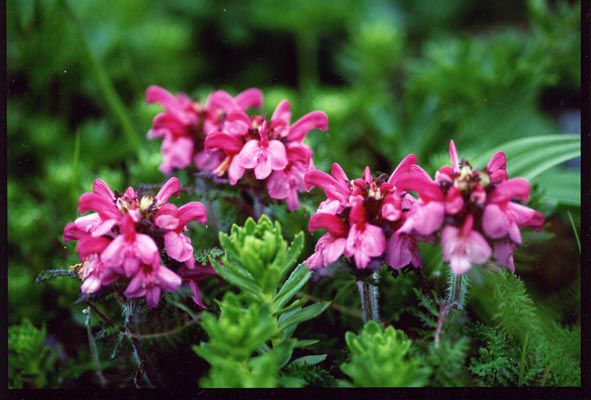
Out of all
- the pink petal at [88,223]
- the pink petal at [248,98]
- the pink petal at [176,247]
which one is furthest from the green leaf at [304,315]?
the pink petal at [248,98]

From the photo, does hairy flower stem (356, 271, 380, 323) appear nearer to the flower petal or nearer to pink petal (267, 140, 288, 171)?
pink petal (267, 140, 288, 171)

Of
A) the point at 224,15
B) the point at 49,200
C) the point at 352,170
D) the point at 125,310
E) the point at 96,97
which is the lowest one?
the point at 125,310

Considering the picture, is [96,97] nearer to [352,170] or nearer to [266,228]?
[352,170]

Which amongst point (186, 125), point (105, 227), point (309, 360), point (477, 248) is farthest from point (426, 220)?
point (186, 125)

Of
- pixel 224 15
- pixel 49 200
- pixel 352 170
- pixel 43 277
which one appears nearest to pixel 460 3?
pixel 224 15

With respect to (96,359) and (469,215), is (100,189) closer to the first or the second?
(96,359)

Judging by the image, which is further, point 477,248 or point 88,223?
point 88,223

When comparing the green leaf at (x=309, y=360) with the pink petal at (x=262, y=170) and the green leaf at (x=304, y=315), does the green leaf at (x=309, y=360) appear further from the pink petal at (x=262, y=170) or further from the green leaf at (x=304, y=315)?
the pink petal at (x=262, y=170)

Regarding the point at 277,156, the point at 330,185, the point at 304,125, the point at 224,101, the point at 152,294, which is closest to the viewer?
the point at 152,294
